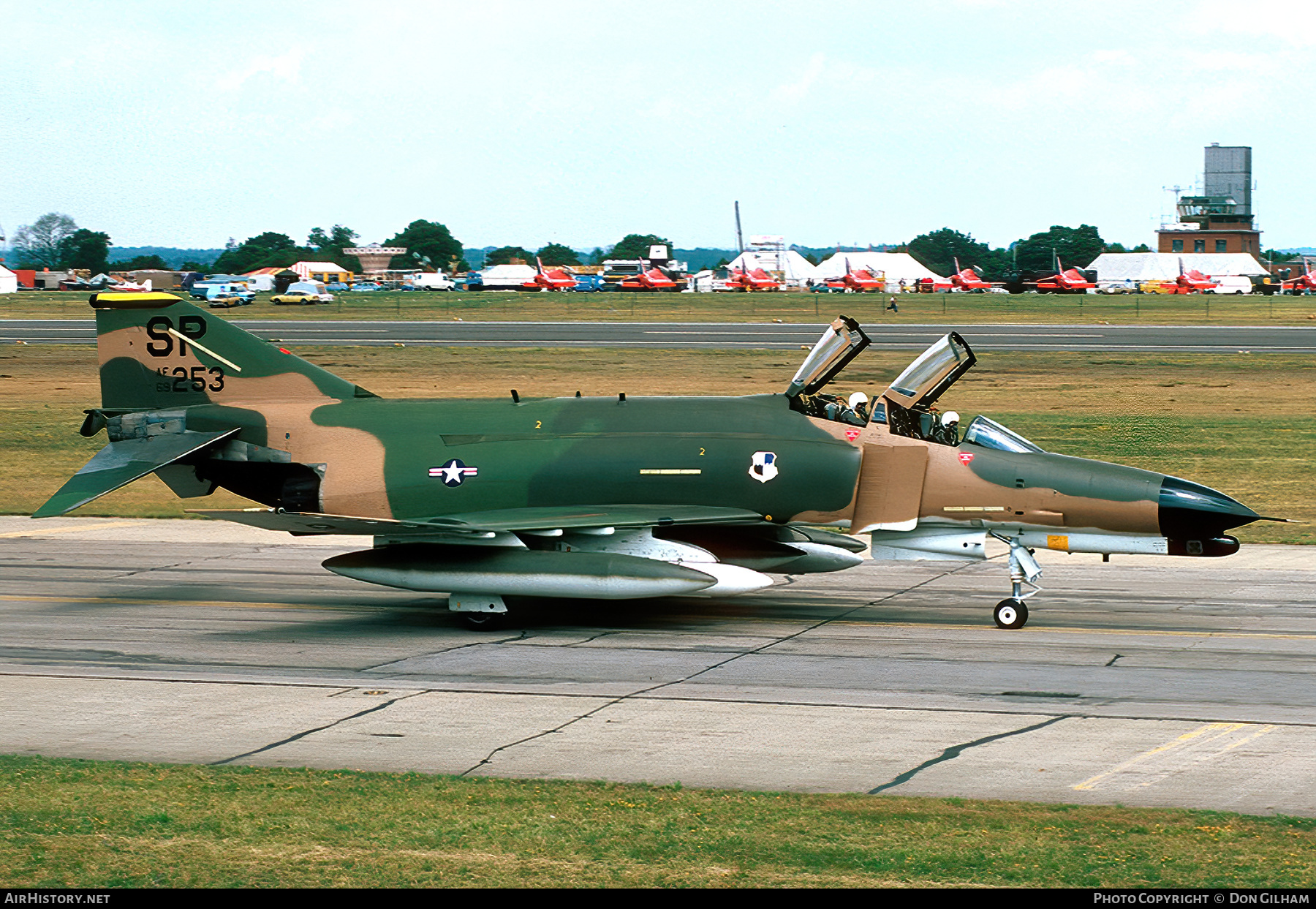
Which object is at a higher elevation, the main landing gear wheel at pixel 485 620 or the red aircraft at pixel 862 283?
the red aircraft at pixel 862 283

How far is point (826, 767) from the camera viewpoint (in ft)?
35.7

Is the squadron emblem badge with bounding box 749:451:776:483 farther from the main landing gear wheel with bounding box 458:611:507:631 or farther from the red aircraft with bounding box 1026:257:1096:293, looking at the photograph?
the red aircraft with bounding box 1026:257:1096:293

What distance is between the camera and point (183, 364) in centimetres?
1881

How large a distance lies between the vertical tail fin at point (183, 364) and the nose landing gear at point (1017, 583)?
891cm

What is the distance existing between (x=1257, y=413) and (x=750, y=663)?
26506 millimetres

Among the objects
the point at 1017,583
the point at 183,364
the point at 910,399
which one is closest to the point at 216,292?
the point at 183,364

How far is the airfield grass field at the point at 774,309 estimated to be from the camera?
78500mm

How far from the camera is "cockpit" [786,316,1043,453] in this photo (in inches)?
666

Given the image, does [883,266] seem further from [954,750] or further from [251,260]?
[954,750]

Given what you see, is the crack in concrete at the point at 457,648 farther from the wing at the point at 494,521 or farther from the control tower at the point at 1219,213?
the control tower at the point at 1219,213

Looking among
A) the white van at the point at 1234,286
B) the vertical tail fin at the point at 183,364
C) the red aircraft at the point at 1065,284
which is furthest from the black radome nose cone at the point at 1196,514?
the white van at the point at 1234,286

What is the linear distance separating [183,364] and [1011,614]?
1118cm

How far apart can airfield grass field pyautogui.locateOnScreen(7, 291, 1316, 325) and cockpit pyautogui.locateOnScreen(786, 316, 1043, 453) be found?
185ft

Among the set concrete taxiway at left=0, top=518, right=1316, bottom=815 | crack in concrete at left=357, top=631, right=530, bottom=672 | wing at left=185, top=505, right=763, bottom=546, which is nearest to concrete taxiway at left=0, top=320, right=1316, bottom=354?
concrete taxiway at left=0, top=518, right=1316, bottom=815
